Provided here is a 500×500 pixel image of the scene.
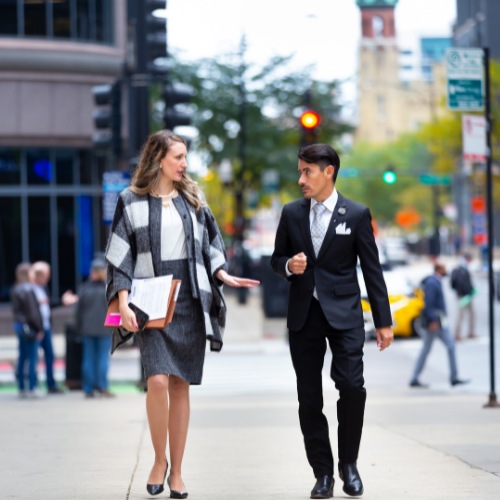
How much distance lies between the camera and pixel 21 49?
21.2 metres

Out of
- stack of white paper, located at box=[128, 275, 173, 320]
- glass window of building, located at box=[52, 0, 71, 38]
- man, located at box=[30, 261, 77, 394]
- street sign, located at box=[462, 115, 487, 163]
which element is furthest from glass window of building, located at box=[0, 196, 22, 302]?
stack of white paper, located at box=[128, 275, 173, 320]

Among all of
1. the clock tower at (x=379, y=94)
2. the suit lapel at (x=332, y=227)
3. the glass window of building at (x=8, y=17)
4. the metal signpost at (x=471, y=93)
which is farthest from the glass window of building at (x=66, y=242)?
the clock tower at (x=379, y=94)

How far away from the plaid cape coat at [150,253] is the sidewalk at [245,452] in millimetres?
988

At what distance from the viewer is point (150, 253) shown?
16.6 ft

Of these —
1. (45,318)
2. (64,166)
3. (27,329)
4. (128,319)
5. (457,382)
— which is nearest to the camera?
(128,319)

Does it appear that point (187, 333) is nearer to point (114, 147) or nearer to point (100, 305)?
point (100, 305)

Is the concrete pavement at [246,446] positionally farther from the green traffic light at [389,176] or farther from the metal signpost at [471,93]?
the green traffic light at [389,176]

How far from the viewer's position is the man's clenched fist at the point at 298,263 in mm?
4902

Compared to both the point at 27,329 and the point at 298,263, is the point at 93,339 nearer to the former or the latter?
the point at 27,329

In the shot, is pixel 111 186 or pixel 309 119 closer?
pixel 111 186

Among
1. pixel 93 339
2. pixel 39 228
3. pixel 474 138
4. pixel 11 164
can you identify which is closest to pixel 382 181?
pixel 39 228

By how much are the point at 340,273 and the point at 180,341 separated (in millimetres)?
938

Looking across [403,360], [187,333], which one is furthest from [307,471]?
[403,360]

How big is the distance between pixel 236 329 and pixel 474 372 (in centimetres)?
834
